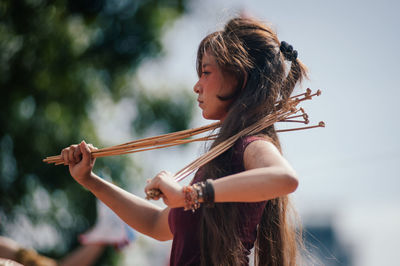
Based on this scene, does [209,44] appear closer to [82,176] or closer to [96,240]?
[82,176]

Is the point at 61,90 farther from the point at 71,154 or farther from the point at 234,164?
the point at 234,164

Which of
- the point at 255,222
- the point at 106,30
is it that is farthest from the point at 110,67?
the point at 255,222

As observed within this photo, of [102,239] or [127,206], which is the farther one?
[102,239]

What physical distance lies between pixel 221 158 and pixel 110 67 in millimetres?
5747

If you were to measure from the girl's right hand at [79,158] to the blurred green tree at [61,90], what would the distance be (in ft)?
14.9

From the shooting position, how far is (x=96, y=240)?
425 cm

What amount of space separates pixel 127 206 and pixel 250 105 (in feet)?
2.46

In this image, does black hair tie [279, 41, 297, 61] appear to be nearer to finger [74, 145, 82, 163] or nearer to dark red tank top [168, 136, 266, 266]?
dark red tank top [168, 136, 266, 266]

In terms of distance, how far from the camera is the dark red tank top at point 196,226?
1839 millimetres

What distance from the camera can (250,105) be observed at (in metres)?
1.94

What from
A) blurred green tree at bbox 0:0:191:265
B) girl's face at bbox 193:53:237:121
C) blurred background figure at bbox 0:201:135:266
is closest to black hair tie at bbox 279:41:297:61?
girl's face at bbox 193:53:237:121

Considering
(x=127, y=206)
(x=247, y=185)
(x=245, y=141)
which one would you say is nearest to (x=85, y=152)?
(x=127, y=206)

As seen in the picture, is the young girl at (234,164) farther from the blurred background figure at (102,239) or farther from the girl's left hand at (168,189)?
the blurred background figure at (102,239)

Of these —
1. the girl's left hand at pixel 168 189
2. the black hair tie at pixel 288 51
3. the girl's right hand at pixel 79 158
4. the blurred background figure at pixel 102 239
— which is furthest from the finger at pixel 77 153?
the blurred background figure at pixel 102 239
